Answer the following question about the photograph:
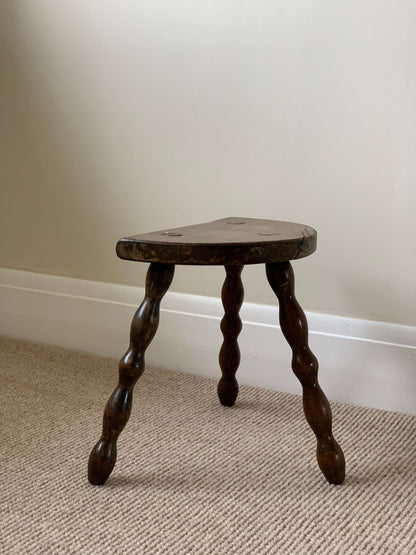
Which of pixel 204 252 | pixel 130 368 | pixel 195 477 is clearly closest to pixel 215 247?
pixel 204 252

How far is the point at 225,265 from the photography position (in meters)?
1.05

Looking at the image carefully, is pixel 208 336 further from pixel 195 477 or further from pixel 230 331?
pixel 195 477

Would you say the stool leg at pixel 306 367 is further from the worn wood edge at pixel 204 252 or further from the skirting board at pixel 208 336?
the skirting board at pixel 208 336

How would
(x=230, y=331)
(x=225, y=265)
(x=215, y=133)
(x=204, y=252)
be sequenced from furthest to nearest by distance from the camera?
(x=215, y=133) < (x=230, y=331) < (x=225, y=265) < (x=204, y=252)

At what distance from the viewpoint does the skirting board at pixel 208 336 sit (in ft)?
4.36

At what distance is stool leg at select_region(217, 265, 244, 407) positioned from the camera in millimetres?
1245

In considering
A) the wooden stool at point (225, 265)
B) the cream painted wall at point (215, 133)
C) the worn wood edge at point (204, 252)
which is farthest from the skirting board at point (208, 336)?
the worn wood edge at point (204, 252)

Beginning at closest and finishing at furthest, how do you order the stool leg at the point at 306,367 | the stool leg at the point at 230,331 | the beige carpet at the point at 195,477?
the beige carpet at the point at 195,477, the stool leg at the point at 306,367, the stool leg at the point at 230,331

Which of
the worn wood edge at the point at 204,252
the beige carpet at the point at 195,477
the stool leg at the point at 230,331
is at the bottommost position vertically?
the beige carpet at the point at 195,477

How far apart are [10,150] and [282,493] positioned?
1.06 metres

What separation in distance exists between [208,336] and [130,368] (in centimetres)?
49

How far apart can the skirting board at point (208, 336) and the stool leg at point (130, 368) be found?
1.52ft

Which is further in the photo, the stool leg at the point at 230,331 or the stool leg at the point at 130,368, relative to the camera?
the stool leg at the point at 230,331

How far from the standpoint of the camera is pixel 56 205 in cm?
165
